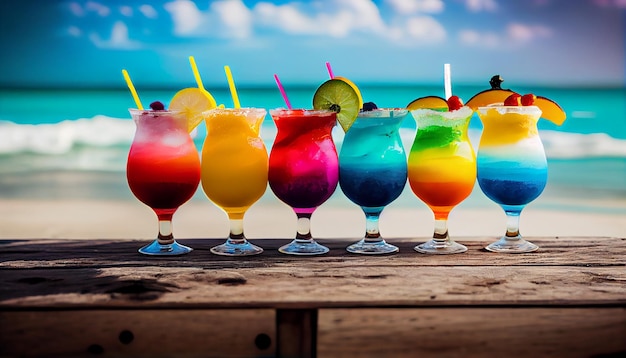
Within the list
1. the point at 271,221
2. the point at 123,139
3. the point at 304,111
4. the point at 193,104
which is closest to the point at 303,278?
the point at 304,111

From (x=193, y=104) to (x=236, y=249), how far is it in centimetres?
36

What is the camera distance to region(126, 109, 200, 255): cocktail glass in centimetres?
174

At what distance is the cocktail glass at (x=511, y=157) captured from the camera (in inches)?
71.9

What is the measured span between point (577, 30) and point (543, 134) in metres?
3.37

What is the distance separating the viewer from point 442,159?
1.80 metres

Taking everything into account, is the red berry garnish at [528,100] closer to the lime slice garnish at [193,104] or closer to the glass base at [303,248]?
the glass base at [303,248]

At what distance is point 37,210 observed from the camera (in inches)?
206

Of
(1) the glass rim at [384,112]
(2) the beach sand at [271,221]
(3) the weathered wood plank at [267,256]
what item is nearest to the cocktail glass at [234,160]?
(3) the weathered wood plank at [267,256]

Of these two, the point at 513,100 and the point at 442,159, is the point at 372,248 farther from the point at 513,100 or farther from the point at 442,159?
the point at 513,100

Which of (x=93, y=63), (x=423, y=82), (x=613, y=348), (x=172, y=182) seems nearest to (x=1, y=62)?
(x=93, y=63)

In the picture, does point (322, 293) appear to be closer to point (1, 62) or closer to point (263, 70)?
point (263, 70)

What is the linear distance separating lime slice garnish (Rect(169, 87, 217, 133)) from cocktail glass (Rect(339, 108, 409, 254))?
35 cm

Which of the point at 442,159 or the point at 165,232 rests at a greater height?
the point at 442,159

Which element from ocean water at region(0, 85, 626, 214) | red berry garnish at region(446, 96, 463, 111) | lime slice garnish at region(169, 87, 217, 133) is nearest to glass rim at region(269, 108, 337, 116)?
lime slice garnish at region(169, 87, 217, 133)
